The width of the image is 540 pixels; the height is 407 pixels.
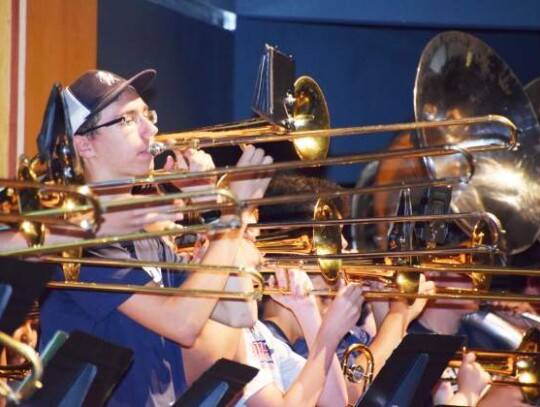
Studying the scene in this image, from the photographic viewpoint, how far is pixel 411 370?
382cm

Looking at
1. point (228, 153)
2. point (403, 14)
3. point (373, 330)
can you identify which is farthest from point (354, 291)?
point (403, 14)

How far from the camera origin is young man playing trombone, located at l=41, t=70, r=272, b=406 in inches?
144

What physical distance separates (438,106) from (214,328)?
2032mm

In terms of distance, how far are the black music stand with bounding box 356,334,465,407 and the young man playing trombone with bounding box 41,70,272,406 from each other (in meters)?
0.48

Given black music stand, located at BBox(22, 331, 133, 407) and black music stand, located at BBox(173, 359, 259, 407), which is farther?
black music stand, located at BBox(173, 359, 259, 407)

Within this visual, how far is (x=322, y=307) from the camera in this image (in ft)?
16.7

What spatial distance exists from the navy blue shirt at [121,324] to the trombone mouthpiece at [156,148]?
0.92 ft

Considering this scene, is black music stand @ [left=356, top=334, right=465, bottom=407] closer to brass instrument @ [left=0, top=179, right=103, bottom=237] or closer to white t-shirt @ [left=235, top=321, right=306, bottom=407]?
white t-shirt @ [left=235, top=321, right=306, bottom=407]

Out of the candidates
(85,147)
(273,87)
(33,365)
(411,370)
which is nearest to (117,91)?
(85,147)

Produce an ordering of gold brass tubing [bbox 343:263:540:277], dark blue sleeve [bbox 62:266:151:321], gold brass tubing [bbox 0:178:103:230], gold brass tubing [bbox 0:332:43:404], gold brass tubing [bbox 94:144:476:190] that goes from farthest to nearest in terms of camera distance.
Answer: gold brass tubing [bbox 343:263:540:277] → dark blue sleeve [bbox 62:266:151:321] → gold brass tubing [bbox 94:144:476:190] → gold brass tubing [bbox 0:178:103:230] → gold brass tubing [bbox 0:332:43:404]

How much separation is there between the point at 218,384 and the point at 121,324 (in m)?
0.57

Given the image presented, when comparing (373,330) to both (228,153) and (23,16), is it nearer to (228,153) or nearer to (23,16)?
(228,153)

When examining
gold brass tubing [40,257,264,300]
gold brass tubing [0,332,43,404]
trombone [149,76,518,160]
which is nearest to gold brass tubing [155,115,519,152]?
trombone [149,76,518,160]

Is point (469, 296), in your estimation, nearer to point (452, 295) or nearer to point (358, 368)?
point (452, 295)
